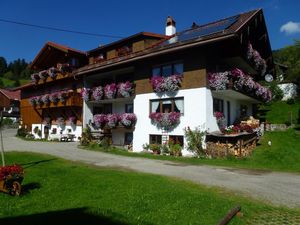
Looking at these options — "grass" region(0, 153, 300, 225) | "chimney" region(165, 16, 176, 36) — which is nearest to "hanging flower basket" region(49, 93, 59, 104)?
"chimney" region(165, 16, 176, 36)

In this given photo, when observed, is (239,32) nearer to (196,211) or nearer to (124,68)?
(124,68)

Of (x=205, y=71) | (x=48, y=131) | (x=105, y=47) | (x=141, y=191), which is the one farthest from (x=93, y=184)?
(x=48, y=131)

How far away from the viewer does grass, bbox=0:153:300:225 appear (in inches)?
280

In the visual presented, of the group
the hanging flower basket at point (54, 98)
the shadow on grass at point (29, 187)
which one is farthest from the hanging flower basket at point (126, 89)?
the shadow on grass at point (29, 187)

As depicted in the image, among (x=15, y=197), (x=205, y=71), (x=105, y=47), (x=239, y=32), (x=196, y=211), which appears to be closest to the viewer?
(x=196, y=211)

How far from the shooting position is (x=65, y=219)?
707cm

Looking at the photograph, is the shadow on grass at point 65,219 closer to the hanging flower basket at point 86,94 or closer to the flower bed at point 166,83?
the flower bed at point 166,83

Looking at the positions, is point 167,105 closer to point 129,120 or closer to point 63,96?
point 129,120

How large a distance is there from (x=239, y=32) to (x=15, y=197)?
15277mm

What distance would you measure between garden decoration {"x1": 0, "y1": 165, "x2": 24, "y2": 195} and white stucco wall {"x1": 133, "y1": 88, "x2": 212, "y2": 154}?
13.2m

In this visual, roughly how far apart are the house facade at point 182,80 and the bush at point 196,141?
0.47 meters

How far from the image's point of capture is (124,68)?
2714cm

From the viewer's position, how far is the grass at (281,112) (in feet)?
110

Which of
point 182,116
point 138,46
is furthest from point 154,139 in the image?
point 138,46
